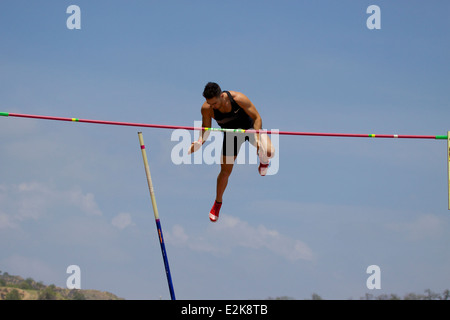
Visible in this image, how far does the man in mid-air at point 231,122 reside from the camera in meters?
9.53

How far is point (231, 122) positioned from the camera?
9898 mm

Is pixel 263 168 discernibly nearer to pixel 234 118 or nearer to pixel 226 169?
pixel 226 169

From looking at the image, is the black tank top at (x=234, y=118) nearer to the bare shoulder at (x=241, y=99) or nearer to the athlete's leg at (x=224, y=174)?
the bare shoulder at (x=241, y=99)

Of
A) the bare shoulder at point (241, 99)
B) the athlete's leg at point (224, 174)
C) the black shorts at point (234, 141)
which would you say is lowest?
the athlete's leg at point (224, 174)

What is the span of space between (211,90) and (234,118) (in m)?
0.76

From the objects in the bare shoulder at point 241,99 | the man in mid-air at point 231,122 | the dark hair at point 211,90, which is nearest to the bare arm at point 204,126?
the man in mid-air at point 231,122

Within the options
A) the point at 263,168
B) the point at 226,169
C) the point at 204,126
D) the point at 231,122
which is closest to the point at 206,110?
the point at 204,126
